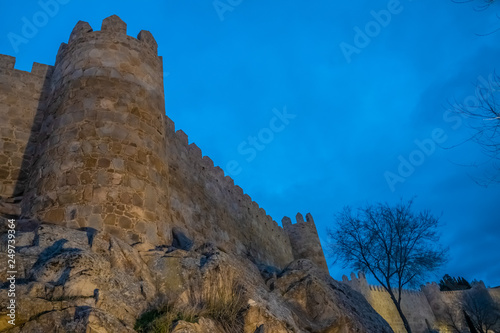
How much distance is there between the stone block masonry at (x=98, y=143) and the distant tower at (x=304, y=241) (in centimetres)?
957

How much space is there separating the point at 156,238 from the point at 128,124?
2.37m

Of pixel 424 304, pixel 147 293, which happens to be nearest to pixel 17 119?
pixel 147 293

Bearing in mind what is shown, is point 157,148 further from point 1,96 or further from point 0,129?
point 1,96

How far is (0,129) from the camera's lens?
7.58 metres

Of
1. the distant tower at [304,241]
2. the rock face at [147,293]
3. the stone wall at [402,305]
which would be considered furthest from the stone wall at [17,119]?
the stone wall at [402,305]

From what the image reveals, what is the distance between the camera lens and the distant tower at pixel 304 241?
726 inches

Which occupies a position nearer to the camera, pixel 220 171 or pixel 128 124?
pixel 128 124

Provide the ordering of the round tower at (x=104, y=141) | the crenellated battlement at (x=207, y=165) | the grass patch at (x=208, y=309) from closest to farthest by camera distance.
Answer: the grass patch at (x=208, y=309) → the round tower at (x=104, y=141) → the crenellated battlement at (x=207, y=165)

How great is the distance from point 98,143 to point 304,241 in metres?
14.3

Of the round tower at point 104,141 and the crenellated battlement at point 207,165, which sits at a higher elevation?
the crenellated battlement at point 207,165

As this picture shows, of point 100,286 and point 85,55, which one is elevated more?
point 85,55

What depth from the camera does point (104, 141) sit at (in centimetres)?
652

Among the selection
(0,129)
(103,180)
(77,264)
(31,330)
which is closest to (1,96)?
(0,129)

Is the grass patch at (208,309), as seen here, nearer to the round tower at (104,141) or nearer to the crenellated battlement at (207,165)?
the round tower at (104,141)
